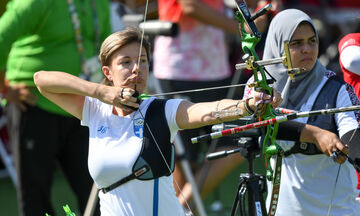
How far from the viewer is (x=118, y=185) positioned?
3211 mm

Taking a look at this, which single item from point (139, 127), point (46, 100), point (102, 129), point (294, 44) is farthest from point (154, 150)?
point (46, 100)

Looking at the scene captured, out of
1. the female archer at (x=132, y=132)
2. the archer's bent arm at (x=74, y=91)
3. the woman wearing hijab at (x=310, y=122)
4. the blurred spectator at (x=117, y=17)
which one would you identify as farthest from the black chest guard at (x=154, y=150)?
the blurred spectator at (x=117, y=17)

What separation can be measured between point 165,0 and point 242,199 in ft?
7.75

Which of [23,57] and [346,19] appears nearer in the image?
[23,57]

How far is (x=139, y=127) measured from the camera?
3211 mm

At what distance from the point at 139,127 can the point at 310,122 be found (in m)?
0.80

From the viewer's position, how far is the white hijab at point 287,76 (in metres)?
3.57

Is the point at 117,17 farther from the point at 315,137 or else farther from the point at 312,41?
the point at 315,137

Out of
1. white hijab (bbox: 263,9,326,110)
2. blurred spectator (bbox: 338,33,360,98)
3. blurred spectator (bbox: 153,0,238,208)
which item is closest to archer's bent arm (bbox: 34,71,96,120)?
white hijab (bbox: 263,9,326,110)

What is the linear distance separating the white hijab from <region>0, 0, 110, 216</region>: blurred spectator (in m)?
1.46

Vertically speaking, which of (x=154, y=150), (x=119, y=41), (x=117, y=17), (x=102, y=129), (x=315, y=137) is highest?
(x=117, y=17)

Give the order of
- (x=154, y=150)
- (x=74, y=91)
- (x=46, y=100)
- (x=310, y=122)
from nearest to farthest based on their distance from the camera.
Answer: (x=154, y=150), (x=74, y=91), (x=310, y=122), (x=46, y=100)

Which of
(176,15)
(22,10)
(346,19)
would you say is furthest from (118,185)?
(346,19)

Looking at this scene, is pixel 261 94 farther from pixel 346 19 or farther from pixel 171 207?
pixel 346 19
